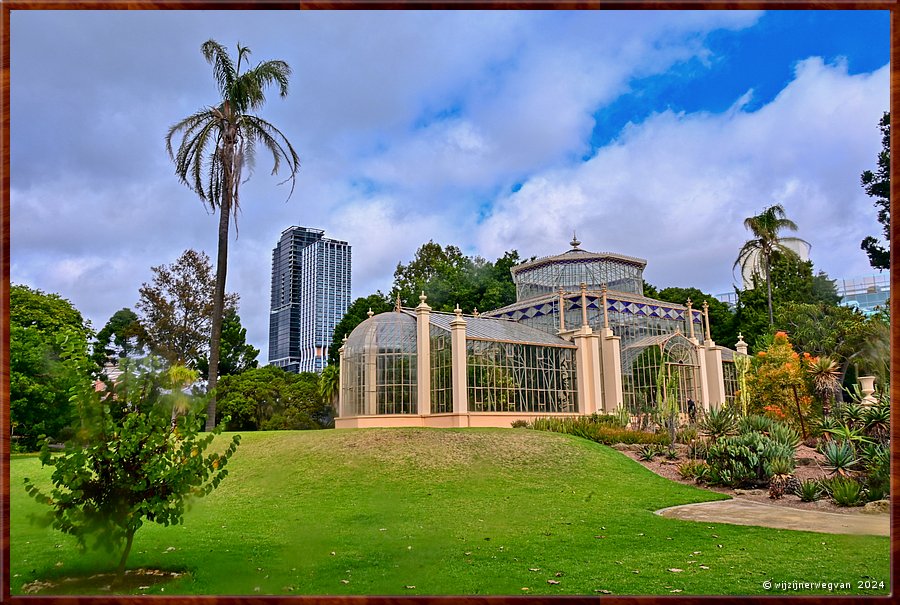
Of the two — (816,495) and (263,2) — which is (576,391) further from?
(263,2)

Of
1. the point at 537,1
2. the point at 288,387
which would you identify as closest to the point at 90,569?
the point at 537,1

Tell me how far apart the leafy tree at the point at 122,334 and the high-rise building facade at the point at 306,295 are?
7215mm

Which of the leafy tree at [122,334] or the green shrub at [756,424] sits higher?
the leafy tree at [122,334]

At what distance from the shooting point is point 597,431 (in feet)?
58.7

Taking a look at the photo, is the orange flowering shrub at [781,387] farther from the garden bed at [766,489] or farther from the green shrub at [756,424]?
the green shrub at [756,424]

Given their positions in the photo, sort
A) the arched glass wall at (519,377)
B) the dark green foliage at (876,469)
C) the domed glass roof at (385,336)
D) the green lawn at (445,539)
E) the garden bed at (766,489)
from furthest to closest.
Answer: the domed glass roof at (385,336) < the arched glass wall at (519,377) < the garden bed at (766,489) < the dark green foliage at (876,469) < the green lawn at (445,539)

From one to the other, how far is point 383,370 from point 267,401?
1193 centimetres

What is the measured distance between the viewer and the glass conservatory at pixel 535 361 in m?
20.0

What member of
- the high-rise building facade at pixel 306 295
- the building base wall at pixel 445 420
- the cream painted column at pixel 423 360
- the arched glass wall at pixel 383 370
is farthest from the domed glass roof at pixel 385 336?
the high-rise building facade at pixel 306 295

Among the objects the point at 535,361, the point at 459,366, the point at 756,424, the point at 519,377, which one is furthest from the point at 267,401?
the point at 756,424

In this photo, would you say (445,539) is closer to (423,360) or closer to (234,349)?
(423,360)

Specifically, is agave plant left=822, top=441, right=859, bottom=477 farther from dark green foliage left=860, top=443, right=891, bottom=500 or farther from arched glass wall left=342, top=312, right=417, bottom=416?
arched glass wall left=342, top=312, right=417, bottom=416

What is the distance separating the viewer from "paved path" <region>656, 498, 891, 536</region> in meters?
8.38

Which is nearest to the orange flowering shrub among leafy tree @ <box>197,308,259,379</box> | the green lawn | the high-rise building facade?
the green lawn
